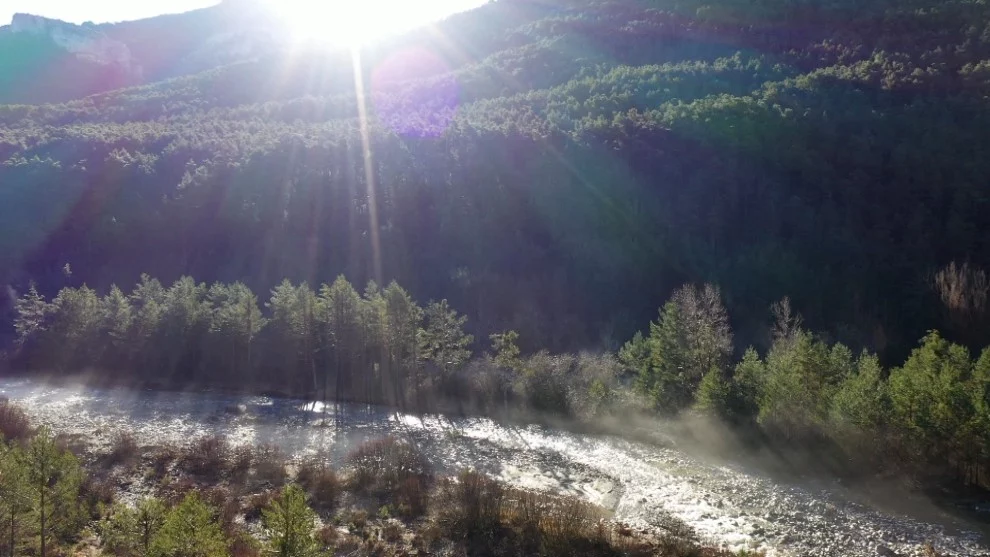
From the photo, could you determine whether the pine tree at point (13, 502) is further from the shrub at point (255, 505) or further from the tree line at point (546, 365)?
the tree line at point (546, 365)

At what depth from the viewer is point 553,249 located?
11600 centimetres

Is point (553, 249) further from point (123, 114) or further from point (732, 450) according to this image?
point (123, 114)

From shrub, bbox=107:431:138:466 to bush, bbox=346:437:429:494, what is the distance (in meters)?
13.7

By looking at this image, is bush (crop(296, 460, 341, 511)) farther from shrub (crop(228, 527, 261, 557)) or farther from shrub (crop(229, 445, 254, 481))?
shrub (crop(228, 527, 261, 557))

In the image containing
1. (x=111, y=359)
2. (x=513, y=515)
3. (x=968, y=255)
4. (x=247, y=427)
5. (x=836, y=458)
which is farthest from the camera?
(x=968, y=255)

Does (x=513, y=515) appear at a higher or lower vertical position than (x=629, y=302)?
higher

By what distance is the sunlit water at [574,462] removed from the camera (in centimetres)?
3005

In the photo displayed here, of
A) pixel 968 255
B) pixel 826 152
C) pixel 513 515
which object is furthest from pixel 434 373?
pixel 826 152

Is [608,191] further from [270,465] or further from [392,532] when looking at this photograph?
[392,532]

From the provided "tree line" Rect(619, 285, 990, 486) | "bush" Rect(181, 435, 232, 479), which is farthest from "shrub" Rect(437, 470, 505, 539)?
"tree line" Rect(619, 285, 990, 486)

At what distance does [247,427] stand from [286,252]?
72626mm

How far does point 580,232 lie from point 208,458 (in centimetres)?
8394

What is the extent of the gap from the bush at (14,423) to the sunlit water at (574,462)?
70.6 inches

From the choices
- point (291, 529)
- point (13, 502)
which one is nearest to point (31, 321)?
point (13, 502)
